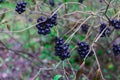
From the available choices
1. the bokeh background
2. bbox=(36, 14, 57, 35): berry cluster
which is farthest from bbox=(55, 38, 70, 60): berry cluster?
the bokeh background

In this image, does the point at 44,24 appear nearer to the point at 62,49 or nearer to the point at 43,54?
the point at 62,49

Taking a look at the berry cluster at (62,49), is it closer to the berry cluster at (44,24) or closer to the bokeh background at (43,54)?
the berry cluster at (44,24)

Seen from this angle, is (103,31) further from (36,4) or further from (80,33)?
(80,33)

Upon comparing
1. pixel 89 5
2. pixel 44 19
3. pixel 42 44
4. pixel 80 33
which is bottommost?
pixel 42 44

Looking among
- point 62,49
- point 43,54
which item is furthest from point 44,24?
point 43,54

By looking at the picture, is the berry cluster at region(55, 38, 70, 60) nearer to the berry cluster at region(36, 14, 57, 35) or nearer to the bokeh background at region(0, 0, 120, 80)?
the berry cluster at region(36, 14, 57, 35)

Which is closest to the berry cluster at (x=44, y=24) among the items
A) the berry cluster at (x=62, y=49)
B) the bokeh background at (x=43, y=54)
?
the berry cluster at (x=62, y=49)

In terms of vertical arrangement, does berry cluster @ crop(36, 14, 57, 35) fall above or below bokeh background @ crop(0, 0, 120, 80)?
above

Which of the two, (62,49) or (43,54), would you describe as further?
(43,54)

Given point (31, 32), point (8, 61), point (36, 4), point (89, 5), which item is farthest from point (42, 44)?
point (36, 4)

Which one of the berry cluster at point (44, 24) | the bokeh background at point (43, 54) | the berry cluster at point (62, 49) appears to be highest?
the berry cluster at point (44, 24)

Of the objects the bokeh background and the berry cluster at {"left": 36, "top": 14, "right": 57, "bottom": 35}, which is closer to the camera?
the berry cluster at {"left": 36, "top": 14, "right": 57, "bottom": 35}
